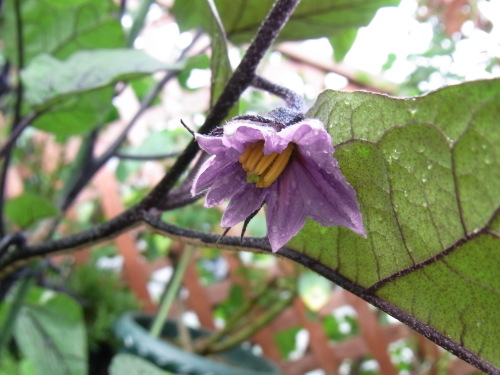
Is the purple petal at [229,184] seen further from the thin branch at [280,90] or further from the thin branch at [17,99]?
the thin branch at [17,99]

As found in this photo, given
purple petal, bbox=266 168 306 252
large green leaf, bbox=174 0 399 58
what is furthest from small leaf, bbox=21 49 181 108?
purple petal, bbox=266 168 306 252

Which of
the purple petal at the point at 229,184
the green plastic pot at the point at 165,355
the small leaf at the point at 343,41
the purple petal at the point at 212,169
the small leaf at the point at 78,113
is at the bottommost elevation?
the green plastic pot at the point at 165,355

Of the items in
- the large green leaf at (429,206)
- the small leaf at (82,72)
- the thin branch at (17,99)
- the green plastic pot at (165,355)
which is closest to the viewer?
the large green leaf at (429,206)

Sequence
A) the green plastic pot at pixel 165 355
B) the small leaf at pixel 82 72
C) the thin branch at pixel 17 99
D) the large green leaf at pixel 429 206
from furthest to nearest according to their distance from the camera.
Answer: the green plastic pot at pixel 165 355
the thin branch at pixel 17 99
the small leaf at pixel 82 72
the large green leaf at pixel 429 206

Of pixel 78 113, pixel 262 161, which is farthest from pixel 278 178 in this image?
pixel 78 113

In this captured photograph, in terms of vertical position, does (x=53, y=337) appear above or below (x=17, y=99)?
below

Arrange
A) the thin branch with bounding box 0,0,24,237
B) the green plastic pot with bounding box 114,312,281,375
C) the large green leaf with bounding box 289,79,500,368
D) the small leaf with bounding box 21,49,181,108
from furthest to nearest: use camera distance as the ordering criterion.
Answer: the green plastic pot with bounding box 114,312,281,375 < the thin branch with bounding box 0,0,24,237 < the small leaf with bounding box 21,49,181,108 < the large green leaf with bounding box 289,79,500,368

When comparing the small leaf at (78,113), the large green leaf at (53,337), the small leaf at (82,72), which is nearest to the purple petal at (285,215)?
the small leaf at (82,72)

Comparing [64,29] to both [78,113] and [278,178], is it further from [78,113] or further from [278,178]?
[278,178]

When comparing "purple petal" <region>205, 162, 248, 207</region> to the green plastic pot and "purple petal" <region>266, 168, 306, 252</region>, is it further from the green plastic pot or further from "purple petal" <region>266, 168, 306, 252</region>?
Answer: the green plastic pot
